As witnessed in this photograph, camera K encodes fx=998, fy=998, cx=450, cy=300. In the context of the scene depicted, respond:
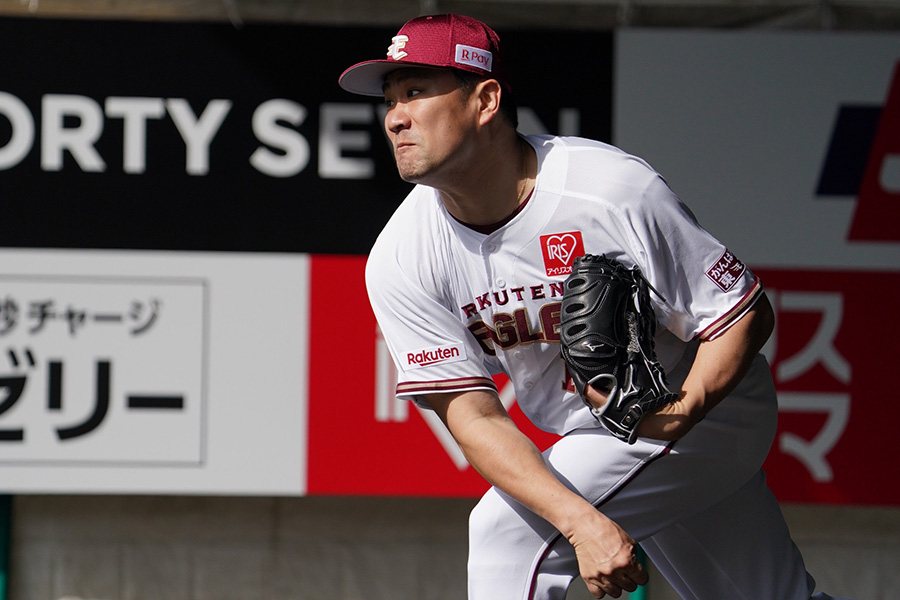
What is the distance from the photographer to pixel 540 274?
175 centimetres

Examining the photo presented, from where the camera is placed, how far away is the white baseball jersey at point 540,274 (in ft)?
5.53

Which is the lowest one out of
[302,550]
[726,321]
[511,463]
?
[302,550]

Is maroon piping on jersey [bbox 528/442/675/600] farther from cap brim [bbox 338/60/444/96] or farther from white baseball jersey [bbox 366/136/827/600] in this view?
cap brim [bbox 338/60/444/96]

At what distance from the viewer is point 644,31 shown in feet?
10.0

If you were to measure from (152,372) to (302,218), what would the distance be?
2.12 feet

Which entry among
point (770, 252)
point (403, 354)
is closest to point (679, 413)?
point (403, 354)

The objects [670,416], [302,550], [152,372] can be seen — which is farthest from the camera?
[302,550]

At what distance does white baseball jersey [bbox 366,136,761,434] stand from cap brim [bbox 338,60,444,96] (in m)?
0.22

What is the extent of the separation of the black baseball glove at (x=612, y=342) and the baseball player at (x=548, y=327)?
40 mm

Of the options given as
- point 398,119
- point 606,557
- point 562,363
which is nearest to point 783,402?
point 562,363

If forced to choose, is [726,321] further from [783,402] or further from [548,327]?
[783,402]

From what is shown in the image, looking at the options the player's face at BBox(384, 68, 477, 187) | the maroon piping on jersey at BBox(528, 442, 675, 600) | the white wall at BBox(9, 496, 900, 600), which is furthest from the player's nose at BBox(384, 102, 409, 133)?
the white wall at BBox(9, 496, 900, 600)

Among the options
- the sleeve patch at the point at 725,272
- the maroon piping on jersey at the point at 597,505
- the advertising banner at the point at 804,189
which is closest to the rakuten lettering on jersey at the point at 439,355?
the maroon piping on jersey at the point at 597,505

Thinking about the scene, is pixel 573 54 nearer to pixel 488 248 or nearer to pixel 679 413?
pixel 488 248
